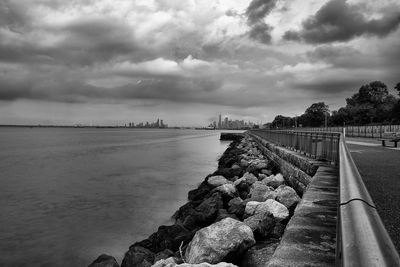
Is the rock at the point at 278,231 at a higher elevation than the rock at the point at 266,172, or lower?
higher

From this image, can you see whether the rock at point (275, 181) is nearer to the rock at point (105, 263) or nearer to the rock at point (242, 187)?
the rock at point (242, 187)

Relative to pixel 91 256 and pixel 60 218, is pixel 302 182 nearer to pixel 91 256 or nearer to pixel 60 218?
pixel 91 256

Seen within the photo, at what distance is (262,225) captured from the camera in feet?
17.3

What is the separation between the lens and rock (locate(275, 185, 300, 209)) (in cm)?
690

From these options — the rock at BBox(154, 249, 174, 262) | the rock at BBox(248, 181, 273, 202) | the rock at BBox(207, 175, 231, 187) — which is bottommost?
the rock at BBox(154, 249, 174, 262)

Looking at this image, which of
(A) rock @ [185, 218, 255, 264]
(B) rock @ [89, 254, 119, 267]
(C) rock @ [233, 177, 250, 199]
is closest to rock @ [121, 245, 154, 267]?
(B) rock @ [89, 254, 119, 267]

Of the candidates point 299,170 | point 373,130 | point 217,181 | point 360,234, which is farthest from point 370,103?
point 360,234

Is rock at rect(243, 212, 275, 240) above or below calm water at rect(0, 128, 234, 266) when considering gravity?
above

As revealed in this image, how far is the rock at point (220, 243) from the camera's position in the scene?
4.30 m

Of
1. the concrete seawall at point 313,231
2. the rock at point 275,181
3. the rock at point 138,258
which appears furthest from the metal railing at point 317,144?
the rock at point 138,258

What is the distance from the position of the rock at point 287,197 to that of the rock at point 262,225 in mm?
1564

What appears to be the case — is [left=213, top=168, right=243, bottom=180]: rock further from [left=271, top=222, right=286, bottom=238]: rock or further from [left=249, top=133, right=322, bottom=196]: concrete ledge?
[left=271, top=222, right=286, bottom=238]: rock

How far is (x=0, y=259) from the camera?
25.8 ft

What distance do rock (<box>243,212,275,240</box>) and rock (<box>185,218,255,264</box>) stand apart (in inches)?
22.8
